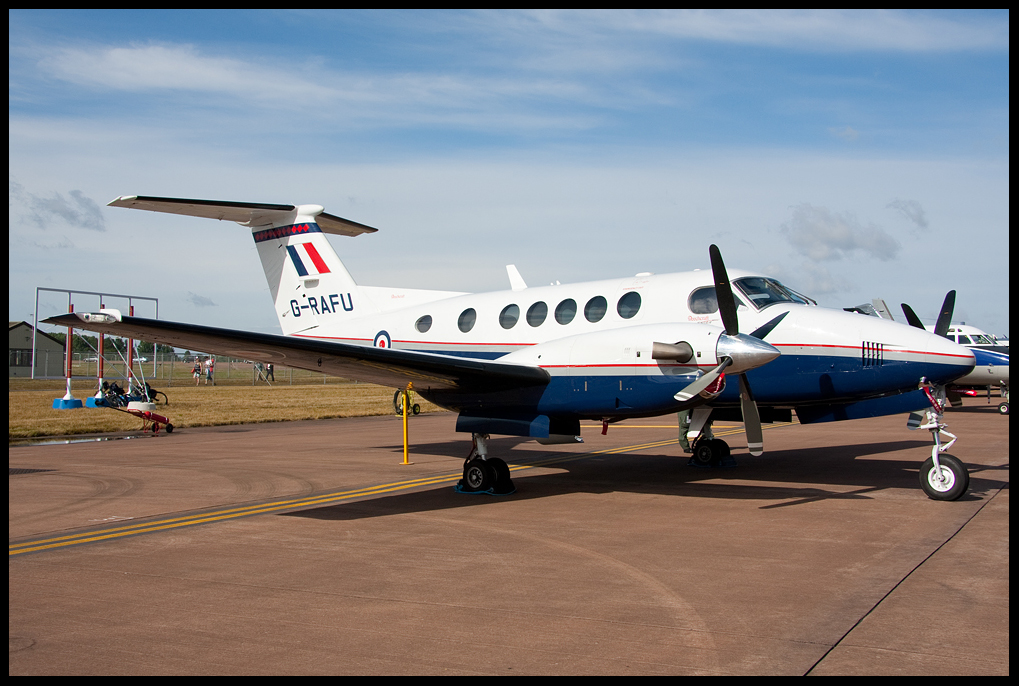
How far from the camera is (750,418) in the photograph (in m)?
9.99

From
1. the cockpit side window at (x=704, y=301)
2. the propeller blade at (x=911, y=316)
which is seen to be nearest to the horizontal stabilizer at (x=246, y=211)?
the cockpit side window at (x=704, y=301)

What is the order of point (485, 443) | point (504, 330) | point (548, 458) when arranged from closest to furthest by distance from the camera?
point (485, 443)
point (504, 330)
point (548, 458)

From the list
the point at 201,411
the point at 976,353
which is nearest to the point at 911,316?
the point at 976,353

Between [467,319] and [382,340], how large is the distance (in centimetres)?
206

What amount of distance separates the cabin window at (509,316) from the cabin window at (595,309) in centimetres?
131

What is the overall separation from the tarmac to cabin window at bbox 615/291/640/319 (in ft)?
8.19

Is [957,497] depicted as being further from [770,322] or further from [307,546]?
[307,546]

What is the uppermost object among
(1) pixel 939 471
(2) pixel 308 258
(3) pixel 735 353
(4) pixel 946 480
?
(2) pixel 308 258

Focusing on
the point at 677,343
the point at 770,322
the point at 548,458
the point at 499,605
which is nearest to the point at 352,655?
the point at 499,605

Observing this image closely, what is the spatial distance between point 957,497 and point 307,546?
767 centimetres

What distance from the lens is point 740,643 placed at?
15.7 ft

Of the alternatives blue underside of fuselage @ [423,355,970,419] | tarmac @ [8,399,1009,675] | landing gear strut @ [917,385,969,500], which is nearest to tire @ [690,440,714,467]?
tarmac @ [8,399,1009,675]

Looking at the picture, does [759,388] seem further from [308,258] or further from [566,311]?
[308,258]

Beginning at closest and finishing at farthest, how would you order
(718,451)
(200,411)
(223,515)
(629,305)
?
(223,515) → (629,305) → (718,451) → (200,411)
